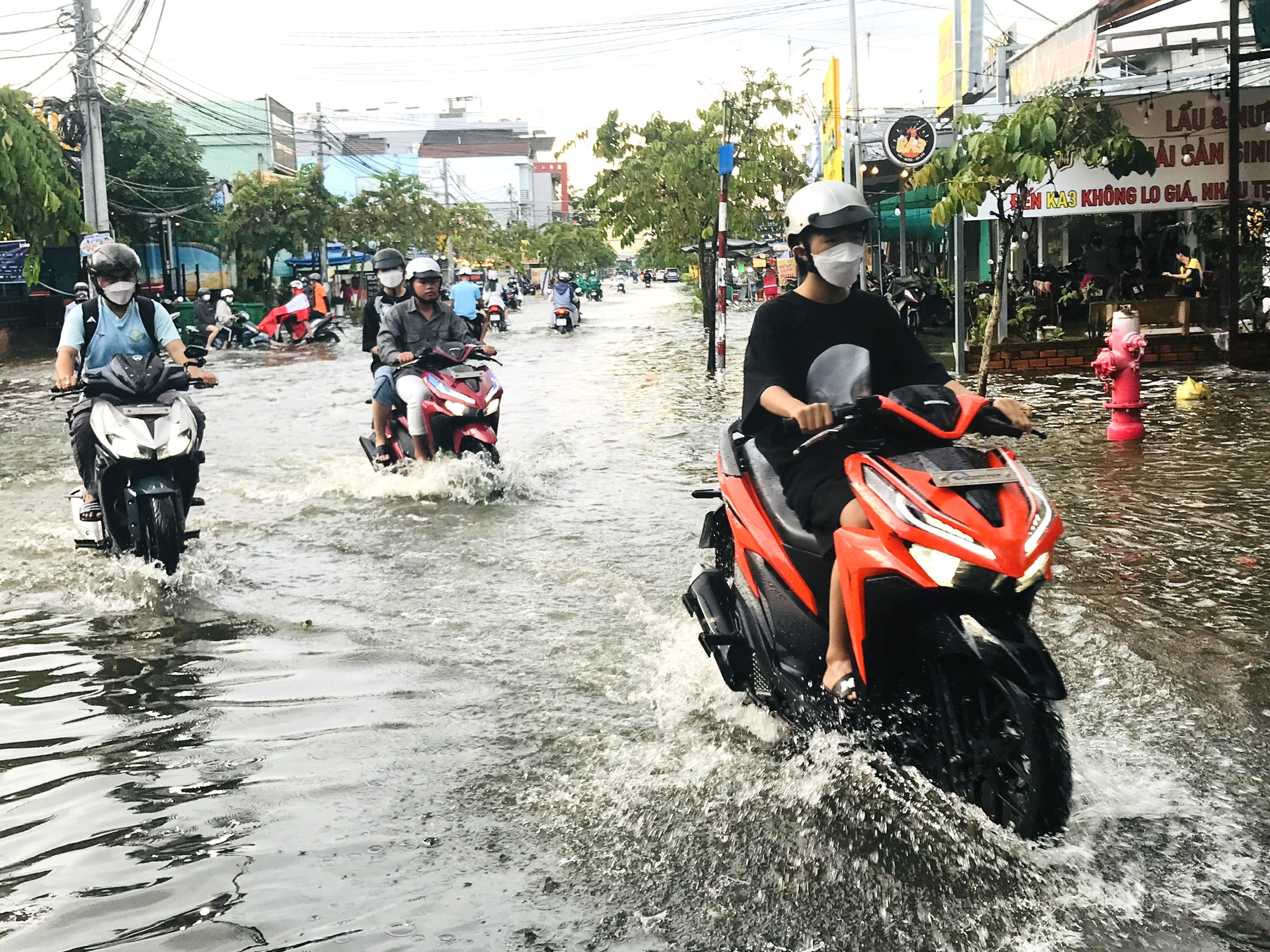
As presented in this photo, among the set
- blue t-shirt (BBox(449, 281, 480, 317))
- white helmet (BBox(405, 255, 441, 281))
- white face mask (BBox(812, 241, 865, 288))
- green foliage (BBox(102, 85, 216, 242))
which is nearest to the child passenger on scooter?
white face mask (BBox(812, 241, 865, 288))

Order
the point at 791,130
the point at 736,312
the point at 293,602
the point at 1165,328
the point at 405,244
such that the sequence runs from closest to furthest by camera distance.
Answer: the point at 293,602
the point at 1165,328
the point at 791,130
the point at 736,312
the point at 405,244

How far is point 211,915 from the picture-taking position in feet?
11.0

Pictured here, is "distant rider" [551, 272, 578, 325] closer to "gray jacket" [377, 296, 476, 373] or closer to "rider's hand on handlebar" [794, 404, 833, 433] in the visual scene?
"gray jacket" [377, 296, 476, 373]

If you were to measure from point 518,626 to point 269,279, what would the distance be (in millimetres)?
47129

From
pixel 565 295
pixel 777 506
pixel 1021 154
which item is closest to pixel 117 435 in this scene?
pixel 777 506

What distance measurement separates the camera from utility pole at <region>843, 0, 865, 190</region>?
22.7 m

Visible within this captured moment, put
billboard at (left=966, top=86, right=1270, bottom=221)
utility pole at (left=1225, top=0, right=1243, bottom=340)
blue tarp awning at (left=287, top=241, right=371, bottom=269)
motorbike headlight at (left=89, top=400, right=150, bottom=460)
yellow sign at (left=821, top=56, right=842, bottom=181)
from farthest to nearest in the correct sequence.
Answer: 1. blue tarp awning at (left=287, top=241, right=371, bottom=269)
2. yellow sign at (left=821, top=56, right=842, bottom=181)
3. billboard at (left=966, top=86, right=1270, bottom=221)
4. utility pole at (left=1225, top=0, right=1243, bottom=340)
5. motorbike headlight at (left=89, top=400, right=150, bottom=460)

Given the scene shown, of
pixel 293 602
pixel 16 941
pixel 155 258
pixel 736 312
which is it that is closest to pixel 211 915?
pixel 16 941

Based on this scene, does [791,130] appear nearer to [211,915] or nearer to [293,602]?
[293,602]

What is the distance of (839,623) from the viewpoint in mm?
3748

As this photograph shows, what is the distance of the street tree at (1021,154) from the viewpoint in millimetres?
13797

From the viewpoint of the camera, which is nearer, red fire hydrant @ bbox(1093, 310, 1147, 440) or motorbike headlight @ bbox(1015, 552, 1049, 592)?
motorbike headlight @ bbox(1015, 552, 1049, 592)

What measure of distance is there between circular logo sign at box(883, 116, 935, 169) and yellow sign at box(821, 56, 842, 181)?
544cm

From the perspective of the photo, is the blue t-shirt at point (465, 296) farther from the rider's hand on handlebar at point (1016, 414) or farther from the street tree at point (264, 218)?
the street tree at point (264, 218)
